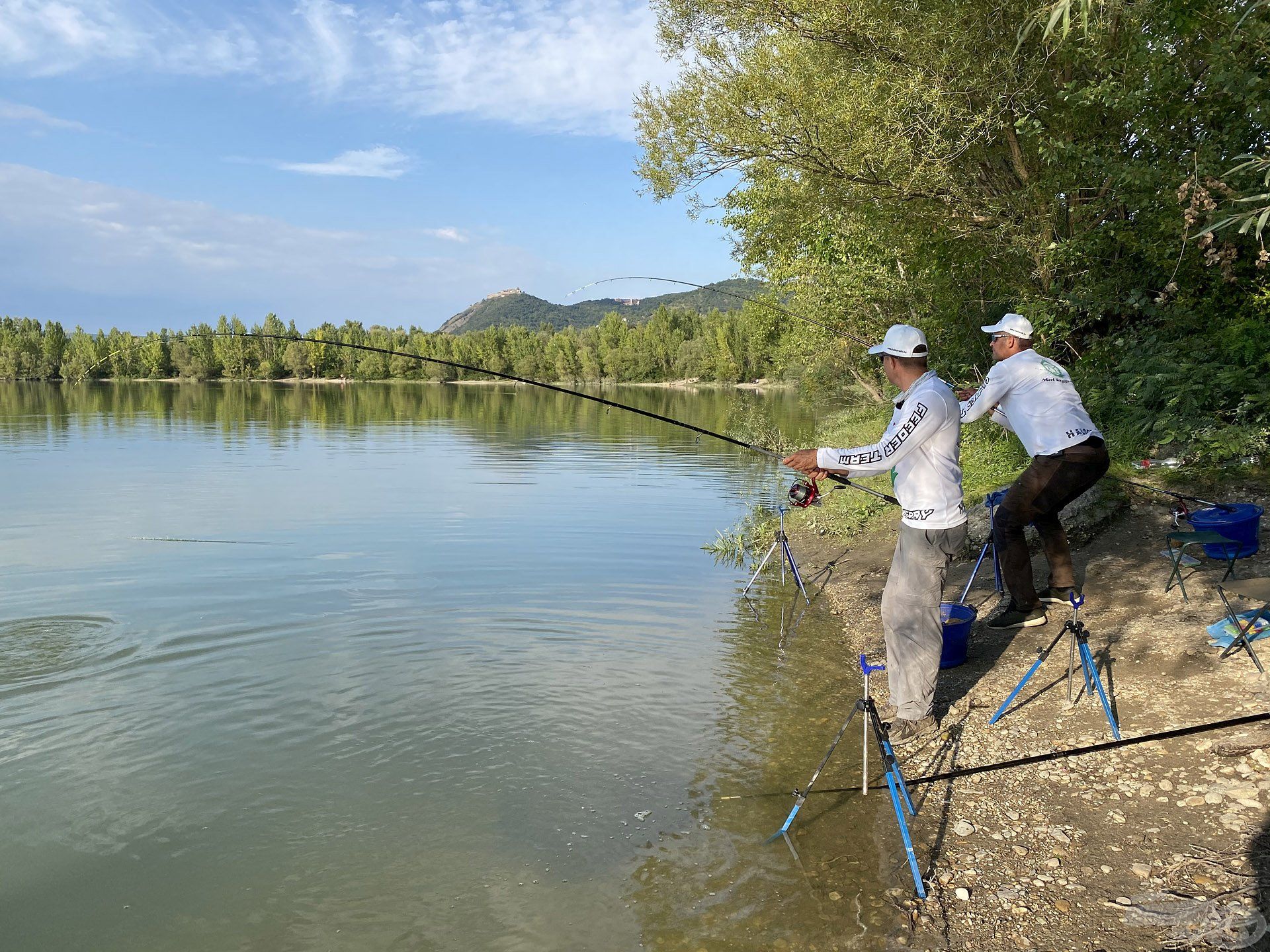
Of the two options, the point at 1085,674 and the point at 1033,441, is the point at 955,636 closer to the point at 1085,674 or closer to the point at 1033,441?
the point at 1085,674

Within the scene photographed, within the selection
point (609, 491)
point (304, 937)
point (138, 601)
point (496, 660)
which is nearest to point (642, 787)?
point (304, 937)

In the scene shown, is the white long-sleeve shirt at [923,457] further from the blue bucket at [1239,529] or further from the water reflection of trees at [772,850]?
the blue bucket at [1239,529]

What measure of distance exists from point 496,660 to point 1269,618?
6125mm

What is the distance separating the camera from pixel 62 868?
498 centimetres

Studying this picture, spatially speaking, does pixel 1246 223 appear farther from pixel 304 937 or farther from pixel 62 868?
pixel 62 868

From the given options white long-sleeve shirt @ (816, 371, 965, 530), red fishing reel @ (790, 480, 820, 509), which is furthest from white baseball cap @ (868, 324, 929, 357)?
red fishing reel @ (790, 480, 820, 509)

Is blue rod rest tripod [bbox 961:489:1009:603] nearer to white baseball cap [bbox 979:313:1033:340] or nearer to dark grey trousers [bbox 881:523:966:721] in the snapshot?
white baseball cap [bbox 979:313:1033:340]

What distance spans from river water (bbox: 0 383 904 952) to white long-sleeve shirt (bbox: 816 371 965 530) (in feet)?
5.88

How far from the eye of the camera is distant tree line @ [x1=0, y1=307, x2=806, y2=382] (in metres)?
110

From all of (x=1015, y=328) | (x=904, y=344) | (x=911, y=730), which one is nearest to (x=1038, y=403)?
(x=1015, y=328)

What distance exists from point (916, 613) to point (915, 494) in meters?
0.77

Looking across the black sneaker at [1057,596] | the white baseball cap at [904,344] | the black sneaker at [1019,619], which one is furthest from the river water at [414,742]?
the white baseball cap at [904,344]

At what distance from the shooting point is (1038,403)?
6.66 m

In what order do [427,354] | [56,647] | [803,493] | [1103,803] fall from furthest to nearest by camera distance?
[427,354]
[56,647]
[803,493]
[1103,803]
